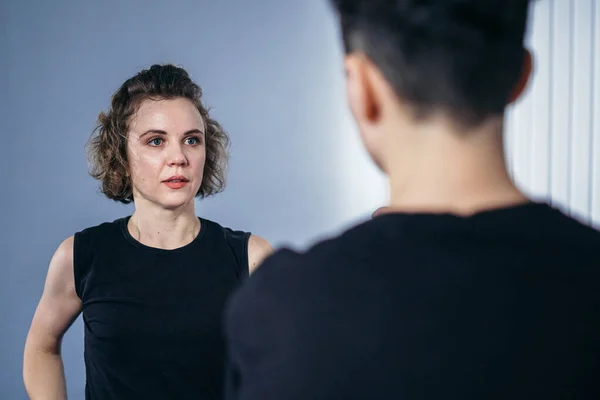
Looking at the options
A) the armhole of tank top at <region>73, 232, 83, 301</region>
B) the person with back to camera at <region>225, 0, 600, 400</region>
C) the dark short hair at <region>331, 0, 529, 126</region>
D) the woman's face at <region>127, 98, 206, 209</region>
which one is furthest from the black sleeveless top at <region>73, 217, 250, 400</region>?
the dark short hair at <region>331, 0, 529, 126</region>

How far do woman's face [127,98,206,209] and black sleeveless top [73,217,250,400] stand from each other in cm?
13

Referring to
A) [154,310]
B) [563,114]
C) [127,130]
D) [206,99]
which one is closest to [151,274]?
[154,310]

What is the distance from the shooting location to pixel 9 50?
2.49 metres

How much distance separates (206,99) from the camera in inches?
100

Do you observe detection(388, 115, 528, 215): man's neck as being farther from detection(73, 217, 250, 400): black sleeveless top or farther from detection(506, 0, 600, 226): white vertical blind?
detection(506, 0, 600, 226): white vertical blind

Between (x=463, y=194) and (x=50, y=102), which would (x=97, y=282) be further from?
(x=50, y=102)

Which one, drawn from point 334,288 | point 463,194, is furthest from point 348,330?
point 463,194

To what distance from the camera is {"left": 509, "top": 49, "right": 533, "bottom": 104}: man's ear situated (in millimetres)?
509

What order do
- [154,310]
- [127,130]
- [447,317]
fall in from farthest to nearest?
1. [127,130]
2. [154,310]
3. [447,317]

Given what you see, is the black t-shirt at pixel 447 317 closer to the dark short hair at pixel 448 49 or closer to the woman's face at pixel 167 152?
the dark short hair at pixel 448 49

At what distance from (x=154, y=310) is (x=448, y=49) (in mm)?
1078

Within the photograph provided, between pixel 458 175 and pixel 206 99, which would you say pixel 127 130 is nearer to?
pixel 206 99

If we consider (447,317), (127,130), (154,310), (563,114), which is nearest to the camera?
(447,317)

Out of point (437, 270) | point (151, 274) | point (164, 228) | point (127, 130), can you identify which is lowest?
point (151, 274)
